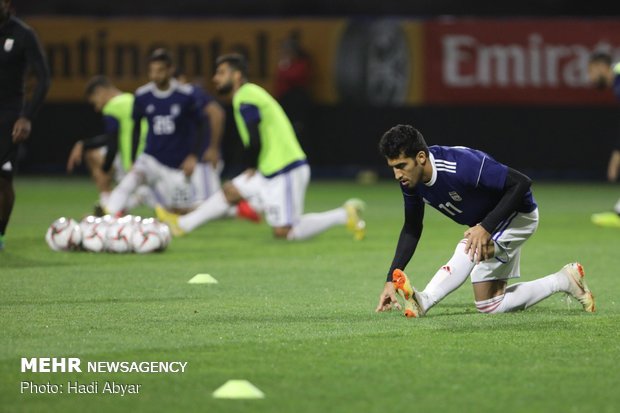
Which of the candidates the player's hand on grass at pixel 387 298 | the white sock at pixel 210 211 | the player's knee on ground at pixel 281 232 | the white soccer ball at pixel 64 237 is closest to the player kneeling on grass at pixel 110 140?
the white sock at pixel 210 211

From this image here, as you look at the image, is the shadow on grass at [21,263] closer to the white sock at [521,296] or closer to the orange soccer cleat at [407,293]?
the orange soccer cleat at [407,293]

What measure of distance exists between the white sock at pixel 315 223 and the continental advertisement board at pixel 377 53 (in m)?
8.67

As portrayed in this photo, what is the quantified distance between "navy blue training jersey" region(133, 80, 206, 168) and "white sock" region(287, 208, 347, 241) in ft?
6.62

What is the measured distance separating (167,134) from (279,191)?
6.93ft

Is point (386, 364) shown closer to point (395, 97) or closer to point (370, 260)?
point (370, 260)

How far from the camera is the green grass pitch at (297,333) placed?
561 cm

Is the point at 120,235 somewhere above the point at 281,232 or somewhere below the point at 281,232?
above

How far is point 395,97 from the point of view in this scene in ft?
70.5

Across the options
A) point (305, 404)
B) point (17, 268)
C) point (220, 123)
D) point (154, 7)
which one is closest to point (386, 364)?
point (305, 404)

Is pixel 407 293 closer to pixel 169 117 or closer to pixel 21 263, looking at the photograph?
pixel 21 263

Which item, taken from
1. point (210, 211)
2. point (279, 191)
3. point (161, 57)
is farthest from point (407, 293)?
point (161, 57)

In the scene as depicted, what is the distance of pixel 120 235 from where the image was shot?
38.5 feet

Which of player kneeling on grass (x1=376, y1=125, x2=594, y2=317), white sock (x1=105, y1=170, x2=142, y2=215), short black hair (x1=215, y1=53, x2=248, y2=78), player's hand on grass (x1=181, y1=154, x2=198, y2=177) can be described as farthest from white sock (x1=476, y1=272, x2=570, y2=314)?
player's hand on grass (x1=181, y1=154, x2=198, y2=177)

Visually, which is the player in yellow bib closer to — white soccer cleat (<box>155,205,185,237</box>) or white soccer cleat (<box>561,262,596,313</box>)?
white soccer cleat (<box>155,205,185,237</box>)
